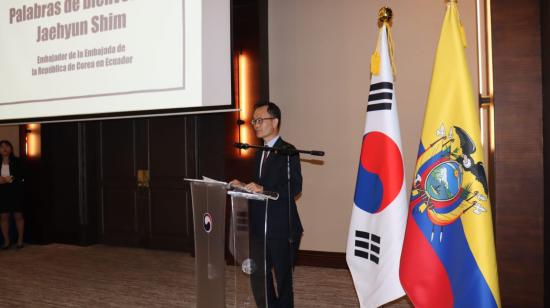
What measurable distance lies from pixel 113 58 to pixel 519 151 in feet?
8.43

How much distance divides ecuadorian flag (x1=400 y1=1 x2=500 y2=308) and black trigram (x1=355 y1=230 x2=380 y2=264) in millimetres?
211

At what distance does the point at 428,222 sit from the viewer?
258 cm

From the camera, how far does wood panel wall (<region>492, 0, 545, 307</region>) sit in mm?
2814

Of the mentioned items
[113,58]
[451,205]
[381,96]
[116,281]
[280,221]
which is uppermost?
[113,58]

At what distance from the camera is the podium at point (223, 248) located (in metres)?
2.48

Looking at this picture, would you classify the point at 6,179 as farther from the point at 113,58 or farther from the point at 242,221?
the point at 242,221

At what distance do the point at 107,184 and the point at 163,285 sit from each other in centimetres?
301

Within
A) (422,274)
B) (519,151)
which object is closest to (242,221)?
(422,274)

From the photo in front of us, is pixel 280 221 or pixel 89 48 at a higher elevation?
pixel 89 48

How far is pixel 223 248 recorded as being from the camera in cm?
249

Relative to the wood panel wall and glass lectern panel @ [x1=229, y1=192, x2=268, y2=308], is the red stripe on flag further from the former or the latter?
glass lectern panel @ [x1=229, y1=192, x2=268, y2=308]

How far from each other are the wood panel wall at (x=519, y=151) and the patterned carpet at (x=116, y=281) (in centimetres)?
131

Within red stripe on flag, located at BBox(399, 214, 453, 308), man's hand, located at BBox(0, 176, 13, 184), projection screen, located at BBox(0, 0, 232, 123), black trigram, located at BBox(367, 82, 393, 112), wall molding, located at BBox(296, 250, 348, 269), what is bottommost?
wall molding, located at BBox(296, 250, 348, 269)

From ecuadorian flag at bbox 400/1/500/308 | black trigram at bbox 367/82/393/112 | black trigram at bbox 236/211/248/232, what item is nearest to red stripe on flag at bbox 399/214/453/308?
ecuadorian flag at bbox 400/1/500/308
